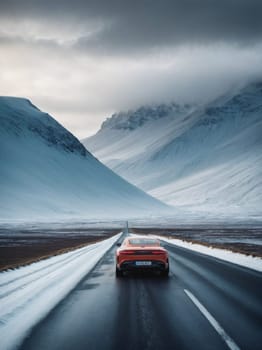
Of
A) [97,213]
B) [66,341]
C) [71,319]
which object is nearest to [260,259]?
[71,319]

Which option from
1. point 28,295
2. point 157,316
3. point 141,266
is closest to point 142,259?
point 141,266

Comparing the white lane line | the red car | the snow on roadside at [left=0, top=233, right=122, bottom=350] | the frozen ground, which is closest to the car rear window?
the red car

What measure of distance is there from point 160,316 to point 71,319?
5.94ft

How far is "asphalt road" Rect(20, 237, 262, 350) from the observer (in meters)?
7.53

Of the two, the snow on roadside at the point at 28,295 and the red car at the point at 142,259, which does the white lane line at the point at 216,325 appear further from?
the red car at the point at 142,259

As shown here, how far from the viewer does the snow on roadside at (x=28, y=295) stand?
8445 millimetres

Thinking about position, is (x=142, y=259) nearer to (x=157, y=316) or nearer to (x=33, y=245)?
(x=157, y=316)

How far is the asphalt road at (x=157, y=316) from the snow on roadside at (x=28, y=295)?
27cm

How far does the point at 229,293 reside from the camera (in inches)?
492

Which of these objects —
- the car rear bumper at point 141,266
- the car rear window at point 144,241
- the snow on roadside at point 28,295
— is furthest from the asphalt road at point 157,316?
the car rear window at point 144,241

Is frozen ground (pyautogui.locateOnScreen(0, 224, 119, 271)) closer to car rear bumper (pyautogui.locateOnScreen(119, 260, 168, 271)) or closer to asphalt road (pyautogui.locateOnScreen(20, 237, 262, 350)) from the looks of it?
car rear bumper (pyautogui.locateOnScreen(119, 260, 168, 271))

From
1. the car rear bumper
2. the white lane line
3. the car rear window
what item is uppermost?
→ the car rear window

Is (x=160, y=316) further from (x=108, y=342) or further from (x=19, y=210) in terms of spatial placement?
(x=19, y=210)

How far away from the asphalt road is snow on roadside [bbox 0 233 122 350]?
0.27m
